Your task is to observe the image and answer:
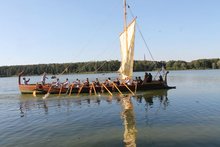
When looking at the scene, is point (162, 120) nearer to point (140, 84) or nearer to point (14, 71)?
point (140, 84)

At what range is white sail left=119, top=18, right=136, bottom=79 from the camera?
3359 cm

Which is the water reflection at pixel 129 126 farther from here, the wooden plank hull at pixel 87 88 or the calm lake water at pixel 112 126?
the wooden plank hull at pixel 87 88

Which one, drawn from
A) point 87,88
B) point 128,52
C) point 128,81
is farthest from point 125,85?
point 87,88

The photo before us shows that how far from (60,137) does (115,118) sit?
4.97 m

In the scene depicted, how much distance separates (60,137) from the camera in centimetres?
1410

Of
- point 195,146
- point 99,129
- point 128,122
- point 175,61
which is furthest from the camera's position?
point 175,61

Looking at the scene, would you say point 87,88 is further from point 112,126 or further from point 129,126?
point 129,126

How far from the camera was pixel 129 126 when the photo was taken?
15.8 metres

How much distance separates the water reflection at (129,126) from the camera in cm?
1275

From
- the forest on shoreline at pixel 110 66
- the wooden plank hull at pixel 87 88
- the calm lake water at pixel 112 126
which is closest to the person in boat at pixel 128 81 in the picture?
the wooden plank hull at pixel 87 88

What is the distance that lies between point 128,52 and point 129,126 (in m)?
18.6

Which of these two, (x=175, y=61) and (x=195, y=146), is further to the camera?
(x=175, y=61)

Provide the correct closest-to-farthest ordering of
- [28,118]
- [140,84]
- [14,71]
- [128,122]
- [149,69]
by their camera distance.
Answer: [128,122], [28,118], [140,84], [149,69], [14,71]

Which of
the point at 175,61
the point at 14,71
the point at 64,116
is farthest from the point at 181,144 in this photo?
the point at 14,71
